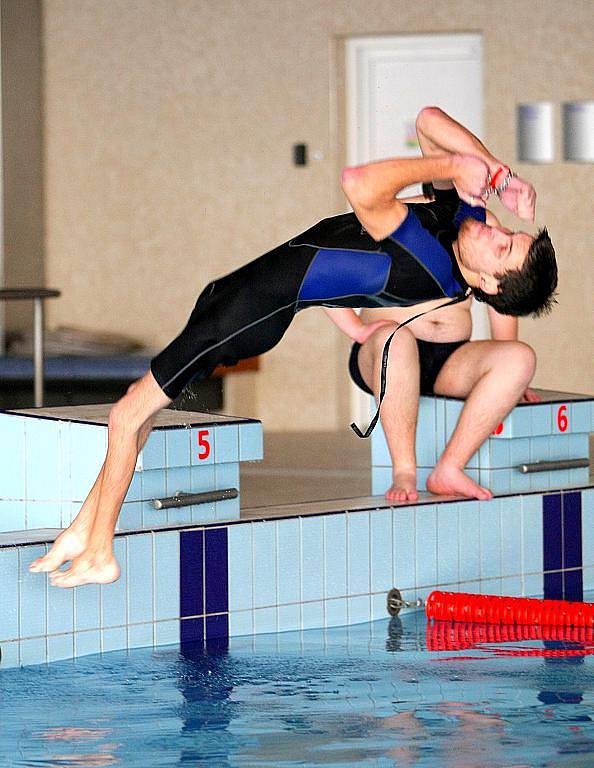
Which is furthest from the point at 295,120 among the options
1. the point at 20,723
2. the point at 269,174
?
the point at 20,723

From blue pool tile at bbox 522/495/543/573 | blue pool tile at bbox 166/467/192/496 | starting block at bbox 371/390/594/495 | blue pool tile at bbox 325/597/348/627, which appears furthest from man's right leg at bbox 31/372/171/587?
blue pool tile at bbox 522/495/543/573

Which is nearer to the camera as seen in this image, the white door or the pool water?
the pool water

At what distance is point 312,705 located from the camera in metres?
3.61

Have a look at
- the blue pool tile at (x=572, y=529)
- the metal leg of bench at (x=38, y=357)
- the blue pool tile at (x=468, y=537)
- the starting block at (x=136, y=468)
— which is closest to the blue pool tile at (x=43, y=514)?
the starting block at (x=136, y=468)

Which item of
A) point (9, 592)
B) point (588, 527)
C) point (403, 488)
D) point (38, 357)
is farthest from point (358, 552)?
point (38, 357)

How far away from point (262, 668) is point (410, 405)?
1236mm

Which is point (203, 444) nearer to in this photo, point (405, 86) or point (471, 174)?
point (471, 174)

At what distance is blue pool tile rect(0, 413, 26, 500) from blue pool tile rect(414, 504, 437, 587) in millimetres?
1339

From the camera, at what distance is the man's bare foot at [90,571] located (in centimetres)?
371

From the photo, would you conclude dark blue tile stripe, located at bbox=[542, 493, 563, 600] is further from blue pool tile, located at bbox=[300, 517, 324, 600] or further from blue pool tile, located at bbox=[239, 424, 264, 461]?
blue pool tile, located at bbox=[239, 424, 264, 461]

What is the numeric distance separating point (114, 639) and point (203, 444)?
68 cm

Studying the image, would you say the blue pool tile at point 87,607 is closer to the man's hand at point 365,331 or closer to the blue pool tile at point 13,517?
the blue pool tile at point 13,517

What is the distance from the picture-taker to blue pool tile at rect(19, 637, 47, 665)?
4012 mm

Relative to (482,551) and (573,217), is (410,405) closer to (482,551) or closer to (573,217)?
(482,551)
